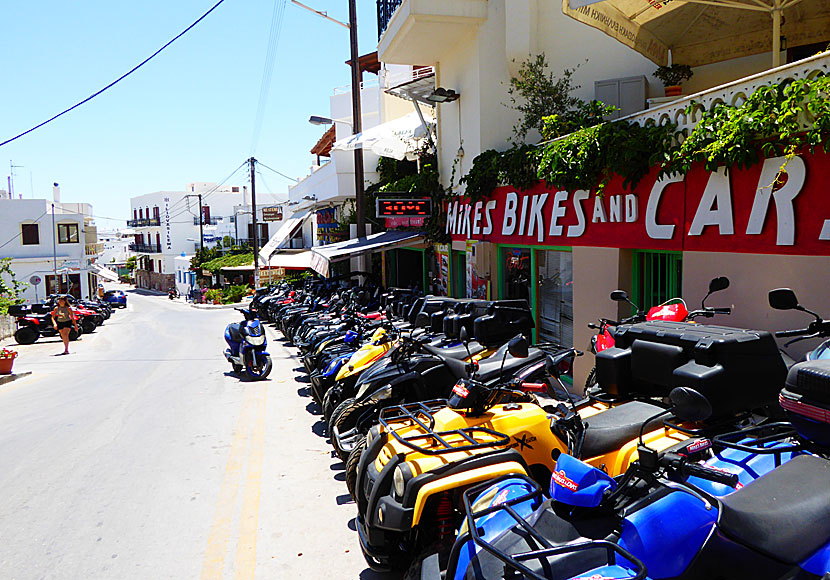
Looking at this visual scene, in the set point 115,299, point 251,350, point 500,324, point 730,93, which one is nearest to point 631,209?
point 730,93

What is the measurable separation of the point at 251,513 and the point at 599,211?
6.17 meters

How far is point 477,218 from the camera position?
12.9 m

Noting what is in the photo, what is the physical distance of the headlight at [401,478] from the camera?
3.94m

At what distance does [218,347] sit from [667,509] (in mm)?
15710

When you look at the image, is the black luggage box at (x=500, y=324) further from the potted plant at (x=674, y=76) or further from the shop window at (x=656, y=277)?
the potted plant at (x=674, y=76)

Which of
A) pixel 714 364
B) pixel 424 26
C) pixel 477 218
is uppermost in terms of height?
pixel 424 26

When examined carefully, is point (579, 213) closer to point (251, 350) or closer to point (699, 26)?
point (699, 26)

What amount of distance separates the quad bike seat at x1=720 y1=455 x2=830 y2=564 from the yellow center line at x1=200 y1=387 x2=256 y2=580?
3577 millimetres

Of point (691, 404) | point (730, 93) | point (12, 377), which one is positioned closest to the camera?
point (691, 404)

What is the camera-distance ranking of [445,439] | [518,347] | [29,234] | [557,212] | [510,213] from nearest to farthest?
[445,439] → [518,347] → [557,212] → [510,213] → [29,234]

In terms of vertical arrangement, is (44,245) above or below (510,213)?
above

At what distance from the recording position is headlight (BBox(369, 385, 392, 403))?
6.50 metres

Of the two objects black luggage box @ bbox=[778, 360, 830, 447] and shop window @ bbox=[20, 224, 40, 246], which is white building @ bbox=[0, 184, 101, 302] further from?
black luggage box @ bbox=[778, 360, 830, 447]

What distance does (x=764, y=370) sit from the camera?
3.93 meters
